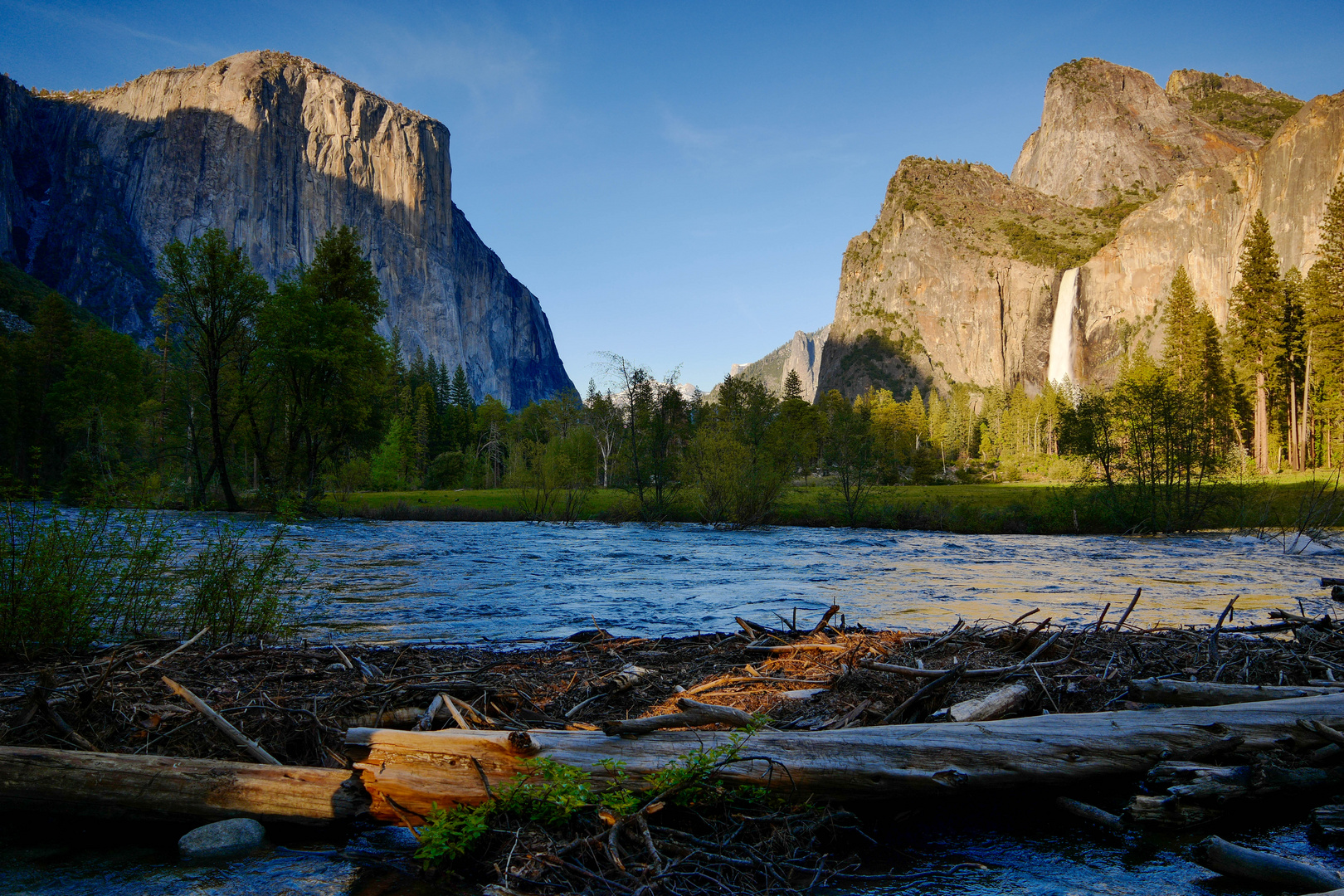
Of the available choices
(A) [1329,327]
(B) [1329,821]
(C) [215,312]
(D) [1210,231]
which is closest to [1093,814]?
(B) [1329,821]

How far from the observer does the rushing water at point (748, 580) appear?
500 inches

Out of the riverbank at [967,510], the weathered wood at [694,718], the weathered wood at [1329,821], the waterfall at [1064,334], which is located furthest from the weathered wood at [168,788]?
the waterfall at [1064,334]

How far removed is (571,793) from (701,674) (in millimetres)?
3308

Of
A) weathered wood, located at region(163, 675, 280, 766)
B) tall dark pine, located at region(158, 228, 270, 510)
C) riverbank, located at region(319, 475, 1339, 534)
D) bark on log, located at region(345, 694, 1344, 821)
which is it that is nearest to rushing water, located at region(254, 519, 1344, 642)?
riverbank, located at region(319, 475, 1339, 534)

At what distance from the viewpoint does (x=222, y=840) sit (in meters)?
4.02

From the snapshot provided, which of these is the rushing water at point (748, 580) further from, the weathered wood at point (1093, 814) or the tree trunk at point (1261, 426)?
the tree trunk at point (1261, 426)

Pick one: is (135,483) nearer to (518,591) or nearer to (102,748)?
(102,748)

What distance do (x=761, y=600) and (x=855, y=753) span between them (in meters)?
11.3

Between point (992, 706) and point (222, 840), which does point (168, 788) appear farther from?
point (992, 706)

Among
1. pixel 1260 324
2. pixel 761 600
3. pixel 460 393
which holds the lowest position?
pixel 761 600

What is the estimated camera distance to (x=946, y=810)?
452cm

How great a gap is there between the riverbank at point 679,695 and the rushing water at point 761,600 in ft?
0.50

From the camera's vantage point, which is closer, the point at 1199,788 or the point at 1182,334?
the point at 1199,788

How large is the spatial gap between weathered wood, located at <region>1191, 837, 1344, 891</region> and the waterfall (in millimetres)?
186639
